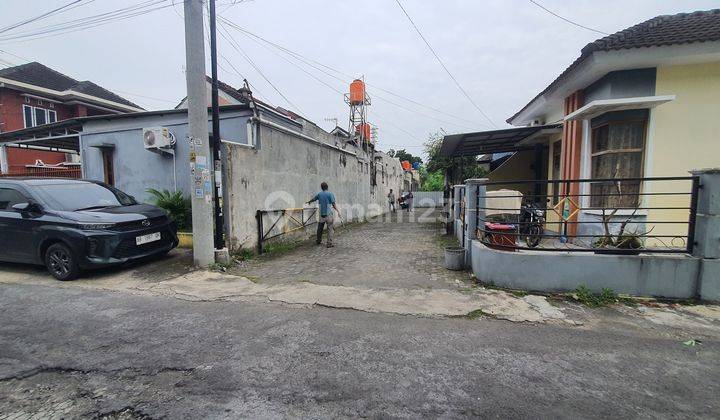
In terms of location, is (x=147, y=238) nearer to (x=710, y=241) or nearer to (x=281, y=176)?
(x=281, y=176)

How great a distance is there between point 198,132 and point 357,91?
43.7ft

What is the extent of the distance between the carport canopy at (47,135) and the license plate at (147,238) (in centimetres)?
604

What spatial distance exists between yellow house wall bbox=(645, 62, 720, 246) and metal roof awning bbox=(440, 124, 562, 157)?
2195mm

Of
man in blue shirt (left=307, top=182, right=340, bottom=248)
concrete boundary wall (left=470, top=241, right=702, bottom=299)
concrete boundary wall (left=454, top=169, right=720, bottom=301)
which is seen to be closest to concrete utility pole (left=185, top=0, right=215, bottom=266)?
man in blue shirt (left=307, top=182, right=340, bottom=248)

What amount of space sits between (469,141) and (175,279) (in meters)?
7.97

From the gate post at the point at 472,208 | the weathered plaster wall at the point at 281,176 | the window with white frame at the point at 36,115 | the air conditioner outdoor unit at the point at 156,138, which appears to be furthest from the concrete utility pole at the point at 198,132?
the window with white frame at the point at 36,115

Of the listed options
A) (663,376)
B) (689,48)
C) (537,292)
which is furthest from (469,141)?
(663,376)

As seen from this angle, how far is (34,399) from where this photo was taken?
2316mm

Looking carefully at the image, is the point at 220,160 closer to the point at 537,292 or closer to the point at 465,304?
the point at 465,304

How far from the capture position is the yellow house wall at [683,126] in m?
5.78

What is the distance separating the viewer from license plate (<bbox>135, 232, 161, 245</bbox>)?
18.4ft

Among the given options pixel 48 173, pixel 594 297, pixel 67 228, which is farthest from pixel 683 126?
pixel 48 173

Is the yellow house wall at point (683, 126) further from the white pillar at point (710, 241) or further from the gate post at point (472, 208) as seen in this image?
the gate post at point (472, 208)

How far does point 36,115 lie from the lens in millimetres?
17578
